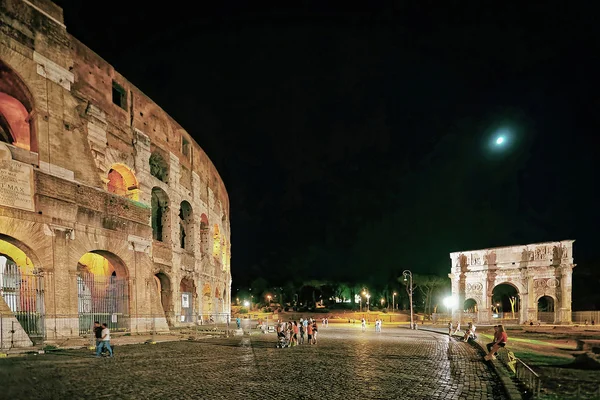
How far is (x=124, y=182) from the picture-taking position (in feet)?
75.7

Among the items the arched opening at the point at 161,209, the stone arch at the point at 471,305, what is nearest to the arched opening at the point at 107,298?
the arched opening at the point at 161,209

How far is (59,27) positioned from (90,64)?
2.16m

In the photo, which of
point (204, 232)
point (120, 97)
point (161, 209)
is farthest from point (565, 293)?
point (120, 97)

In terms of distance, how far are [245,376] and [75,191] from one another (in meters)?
12.2

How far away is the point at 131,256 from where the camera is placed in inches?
808

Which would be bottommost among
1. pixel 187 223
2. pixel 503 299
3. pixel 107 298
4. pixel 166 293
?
pixel 503 299

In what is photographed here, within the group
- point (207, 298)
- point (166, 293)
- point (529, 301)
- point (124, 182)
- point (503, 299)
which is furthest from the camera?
point (503, 299)

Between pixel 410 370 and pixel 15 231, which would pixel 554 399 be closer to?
pixel 410 370

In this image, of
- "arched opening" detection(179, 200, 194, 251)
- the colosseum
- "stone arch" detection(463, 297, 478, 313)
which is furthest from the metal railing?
"stone arch" detection(463, 297, 478, 313)

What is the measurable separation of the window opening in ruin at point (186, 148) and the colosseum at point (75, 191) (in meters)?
1.16

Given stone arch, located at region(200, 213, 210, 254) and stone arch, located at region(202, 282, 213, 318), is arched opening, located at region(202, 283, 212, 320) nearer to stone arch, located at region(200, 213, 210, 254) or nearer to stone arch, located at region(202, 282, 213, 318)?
stone arch, located at region(202, 282, 213, 318)

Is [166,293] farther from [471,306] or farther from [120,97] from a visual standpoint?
[471,306]

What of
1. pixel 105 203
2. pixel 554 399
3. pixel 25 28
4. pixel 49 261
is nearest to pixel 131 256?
pixel 105 203

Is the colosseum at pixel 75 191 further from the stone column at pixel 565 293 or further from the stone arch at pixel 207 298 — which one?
the stone column at pixel 565 293
